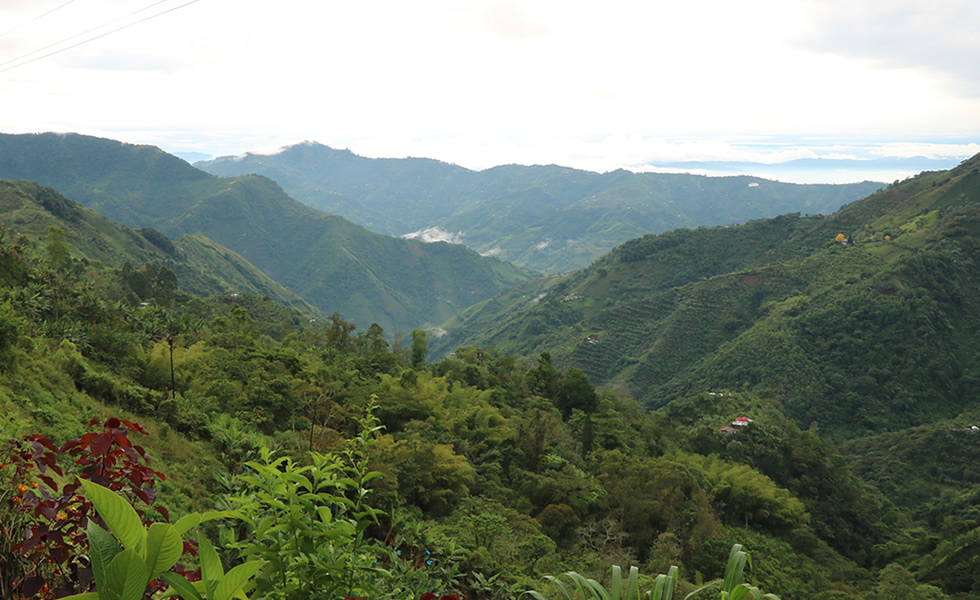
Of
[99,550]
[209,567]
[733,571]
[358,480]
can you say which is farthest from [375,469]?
[99,550]

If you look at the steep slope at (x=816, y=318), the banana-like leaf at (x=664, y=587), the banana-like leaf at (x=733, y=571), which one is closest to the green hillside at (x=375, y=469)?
the banana-like leaf at (x=664, y=587)

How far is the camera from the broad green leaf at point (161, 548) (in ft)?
5.17

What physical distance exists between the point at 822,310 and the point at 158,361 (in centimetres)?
7590

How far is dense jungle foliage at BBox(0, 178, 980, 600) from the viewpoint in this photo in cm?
251

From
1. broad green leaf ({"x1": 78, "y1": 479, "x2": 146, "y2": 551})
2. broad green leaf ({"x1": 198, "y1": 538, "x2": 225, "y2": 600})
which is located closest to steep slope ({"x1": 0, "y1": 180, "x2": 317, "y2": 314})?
broad green leaf ({"x1": 198, "y1": 538, "x2": 225, "y2": 600})

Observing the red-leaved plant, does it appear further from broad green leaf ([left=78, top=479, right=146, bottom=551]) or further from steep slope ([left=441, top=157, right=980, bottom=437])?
steep slope ([left=441, top=157, right=980, bottom=437])

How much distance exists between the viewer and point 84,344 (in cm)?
→ 1330

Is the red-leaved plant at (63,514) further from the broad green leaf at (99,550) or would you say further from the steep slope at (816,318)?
the steep slope at (816,318)

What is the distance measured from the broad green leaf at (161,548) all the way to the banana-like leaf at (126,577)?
1.1 inches

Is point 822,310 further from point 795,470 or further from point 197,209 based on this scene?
point 197,209

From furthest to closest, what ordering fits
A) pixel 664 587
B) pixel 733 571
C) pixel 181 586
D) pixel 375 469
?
pixel 375 469, pixel 664 587, pixel 733 571, pixel 181 586

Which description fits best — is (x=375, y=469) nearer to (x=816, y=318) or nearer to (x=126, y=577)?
(x=126, y=577)

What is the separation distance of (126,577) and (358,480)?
67.2 inches

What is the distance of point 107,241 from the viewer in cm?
7781
